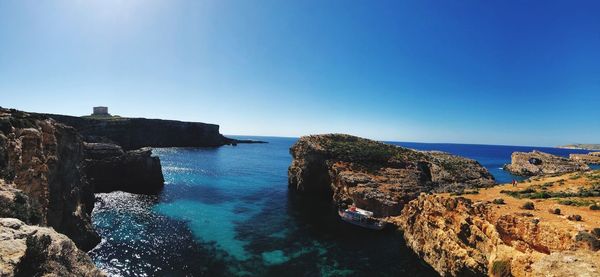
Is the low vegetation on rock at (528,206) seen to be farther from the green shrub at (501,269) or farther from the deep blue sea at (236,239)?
the deep blue sea at (236,239)

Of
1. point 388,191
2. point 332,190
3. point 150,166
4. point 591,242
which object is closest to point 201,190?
point 150,166

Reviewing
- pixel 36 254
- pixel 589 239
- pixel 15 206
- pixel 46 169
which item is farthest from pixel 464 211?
pixel 46 169

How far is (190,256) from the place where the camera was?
117ft

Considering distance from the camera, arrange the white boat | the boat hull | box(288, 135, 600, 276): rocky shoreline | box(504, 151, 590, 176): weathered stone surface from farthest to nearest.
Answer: box(504, 151, 590, 176): weathered stone surface < the white boat < the boat hull < box(288, 135, 600, 276): rocky shoreline

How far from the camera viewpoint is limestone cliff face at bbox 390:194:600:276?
19797 millimetres

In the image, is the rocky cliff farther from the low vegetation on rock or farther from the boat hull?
the boat hull

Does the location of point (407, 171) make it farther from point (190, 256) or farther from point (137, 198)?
point (137, 198)

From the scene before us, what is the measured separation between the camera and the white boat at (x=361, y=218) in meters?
47.4

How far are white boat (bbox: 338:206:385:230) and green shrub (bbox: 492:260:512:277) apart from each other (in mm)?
21194

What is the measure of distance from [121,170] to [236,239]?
44.1 meters

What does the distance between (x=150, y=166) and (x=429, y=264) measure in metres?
64.3

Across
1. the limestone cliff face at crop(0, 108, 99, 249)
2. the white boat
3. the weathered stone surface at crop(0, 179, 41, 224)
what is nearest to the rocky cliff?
the white boat

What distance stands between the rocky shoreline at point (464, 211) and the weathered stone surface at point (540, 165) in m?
64.1

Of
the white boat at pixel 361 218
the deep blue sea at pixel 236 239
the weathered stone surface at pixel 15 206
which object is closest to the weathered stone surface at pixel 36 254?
Result: the weathered stone surface at pixel 15 206
